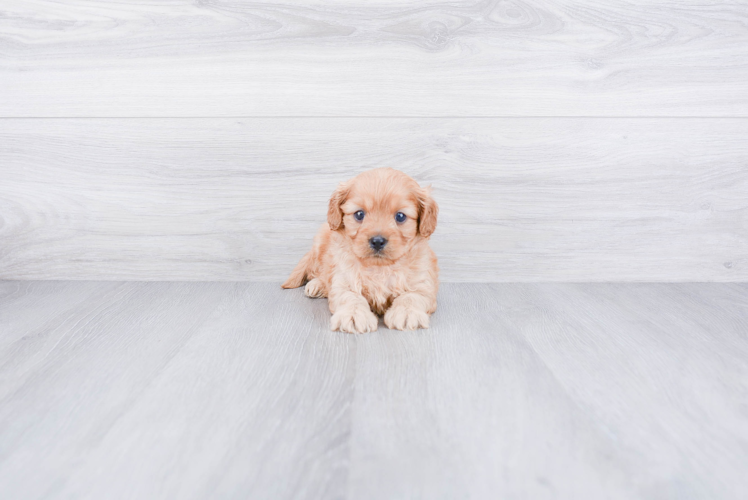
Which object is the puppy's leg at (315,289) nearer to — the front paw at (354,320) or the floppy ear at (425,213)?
the front paw at (354,320)

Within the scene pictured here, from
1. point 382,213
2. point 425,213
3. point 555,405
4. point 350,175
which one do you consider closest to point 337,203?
point 382,213

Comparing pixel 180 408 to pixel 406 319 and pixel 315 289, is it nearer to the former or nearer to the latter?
pixel 406 319

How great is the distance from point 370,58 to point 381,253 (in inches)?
30.9

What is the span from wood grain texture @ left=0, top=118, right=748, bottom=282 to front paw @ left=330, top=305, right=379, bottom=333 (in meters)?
0.54

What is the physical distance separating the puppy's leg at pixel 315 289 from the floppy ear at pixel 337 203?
0.29 meters

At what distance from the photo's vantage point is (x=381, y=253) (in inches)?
52.6

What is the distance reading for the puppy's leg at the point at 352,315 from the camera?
4.27 feet

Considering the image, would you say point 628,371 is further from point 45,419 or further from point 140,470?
point 45,419

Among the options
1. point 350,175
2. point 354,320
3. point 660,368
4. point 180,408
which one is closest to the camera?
point 180,408

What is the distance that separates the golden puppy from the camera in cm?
133

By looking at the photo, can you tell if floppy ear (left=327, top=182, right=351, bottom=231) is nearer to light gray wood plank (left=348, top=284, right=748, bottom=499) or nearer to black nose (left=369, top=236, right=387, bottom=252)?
black nose (left=369, top=236, right=387, bottom=252)

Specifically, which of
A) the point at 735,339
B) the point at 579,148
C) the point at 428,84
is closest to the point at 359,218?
the point at 428,84

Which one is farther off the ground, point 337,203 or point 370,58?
point 370,58

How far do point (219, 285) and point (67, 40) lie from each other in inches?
40.1
